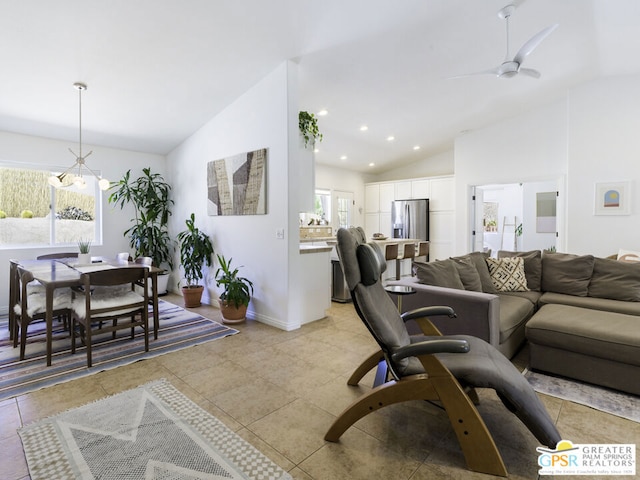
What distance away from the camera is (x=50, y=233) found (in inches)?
185

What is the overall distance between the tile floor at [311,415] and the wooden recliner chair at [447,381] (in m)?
0.14

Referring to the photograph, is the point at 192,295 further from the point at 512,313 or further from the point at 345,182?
the point at 345,182

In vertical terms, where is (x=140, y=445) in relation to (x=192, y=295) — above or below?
below

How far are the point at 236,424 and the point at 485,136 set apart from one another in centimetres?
651

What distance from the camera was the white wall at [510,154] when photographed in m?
5.55

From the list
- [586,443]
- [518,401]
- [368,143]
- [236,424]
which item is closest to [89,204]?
[236,424]

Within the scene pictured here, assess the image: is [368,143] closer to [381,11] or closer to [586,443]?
[381,11]

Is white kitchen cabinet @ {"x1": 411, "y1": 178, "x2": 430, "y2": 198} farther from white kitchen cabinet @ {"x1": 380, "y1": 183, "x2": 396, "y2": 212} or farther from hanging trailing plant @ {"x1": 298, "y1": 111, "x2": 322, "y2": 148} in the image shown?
hanging trailing plant @ {"x1": 298, "y1": 111, "x2": 322, "y2": 148}

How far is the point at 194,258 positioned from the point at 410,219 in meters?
5.09

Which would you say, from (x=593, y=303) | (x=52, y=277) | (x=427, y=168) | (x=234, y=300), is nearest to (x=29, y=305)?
(x=52, y=277)

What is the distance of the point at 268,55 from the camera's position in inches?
134

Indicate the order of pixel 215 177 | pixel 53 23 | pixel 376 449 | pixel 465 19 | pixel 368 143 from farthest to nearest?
pixel 368 143
pixel 215 177
pixel 465 19
pixel 53 23
pixel 376 449

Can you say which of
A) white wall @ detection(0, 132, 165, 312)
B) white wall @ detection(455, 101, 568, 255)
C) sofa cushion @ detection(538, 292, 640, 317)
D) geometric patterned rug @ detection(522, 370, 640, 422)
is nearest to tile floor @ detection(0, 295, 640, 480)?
geometric patterned rug @ detection(522, 370, 640, 422)

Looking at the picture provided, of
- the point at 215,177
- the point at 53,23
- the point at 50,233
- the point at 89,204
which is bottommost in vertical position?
the point at 50,233
